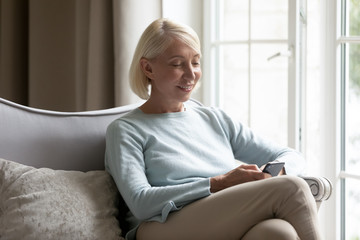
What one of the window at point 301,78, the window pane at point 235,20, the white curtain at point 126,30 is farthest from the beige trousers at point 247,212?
the window pane at point 235,20

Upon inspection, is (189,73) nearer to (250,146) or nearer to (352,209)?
(250,146)

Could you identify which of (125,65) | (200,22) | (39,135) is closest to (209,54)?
(200,22)

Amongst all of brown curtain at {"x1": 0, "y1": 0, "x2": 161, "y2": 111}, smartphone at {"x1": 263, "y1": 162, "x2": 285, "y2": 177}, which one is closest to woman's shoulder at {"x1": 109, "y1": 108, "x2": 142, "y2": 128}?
smartphone at {"x1": 263, "y1": 162, "x2": 285, "y2": 177}

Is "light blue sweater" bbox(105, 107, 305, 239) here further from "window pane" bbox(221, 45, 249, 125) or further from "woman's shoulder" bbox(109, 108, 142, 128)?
"window pane" bbox(221, 45, 249, 125)

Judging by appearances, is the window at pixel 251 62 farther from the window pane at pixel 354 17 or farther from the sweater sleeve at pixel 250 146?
the sweater sleeve at pixel 250 146

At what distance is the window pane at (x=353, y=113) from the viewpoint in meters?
2.76

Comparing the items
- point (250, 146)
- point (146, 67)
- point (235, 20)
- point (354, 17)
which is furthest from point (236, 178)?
point (235, 20)

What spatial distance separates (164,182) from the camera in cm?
205

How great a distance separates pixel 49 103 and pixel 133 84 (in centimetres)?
121

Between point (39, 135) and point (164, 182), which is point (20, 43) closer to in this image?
point (39, 135)

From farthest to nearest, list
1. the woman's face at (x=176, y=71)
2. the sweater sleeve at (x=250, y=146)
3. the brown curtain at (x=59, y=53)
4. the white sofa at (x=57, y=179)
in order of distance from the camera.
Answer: the brown curtain at (x=59, y=53)
the sweater sleeve at (x=250, y=146)
the woman's face at (x=176, y=71)
the white sofa at (x=57, y=179)

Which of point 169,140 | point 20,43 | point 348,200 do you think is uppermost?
point 20,43

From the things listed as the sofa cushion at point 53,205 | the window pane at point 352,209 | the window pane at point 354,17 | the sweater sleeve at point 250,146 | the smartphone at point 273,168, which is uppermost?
the window pane at point 354,17

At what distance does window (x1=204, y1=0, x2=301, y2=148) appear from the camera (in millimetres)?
3062
